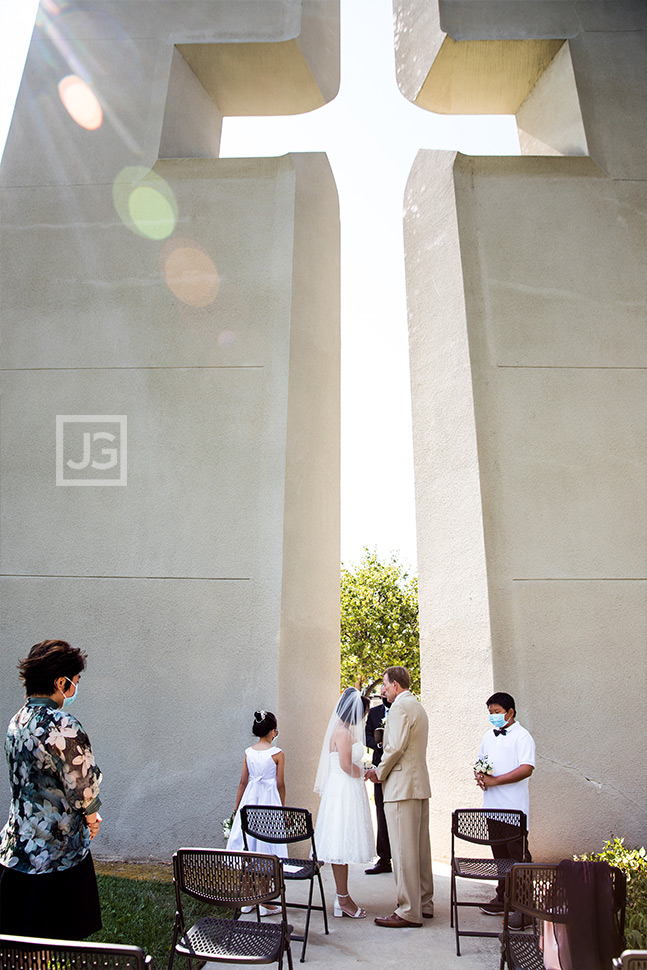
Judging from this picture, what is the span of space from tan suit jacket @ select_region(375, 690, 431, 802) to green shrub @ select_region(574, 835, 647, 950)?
115cm

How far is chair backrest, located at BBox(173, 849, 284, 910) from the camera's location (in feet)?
9.80

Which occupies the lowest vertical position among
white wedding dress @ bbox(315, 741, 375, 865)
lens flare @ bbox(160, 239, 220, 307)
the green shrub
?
the green shrub

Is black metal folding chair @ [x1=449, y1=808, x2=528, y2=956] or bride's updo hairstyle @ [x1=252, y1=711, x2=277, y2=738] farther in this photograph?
bride's updo hairstyle @ [x1=252, y1=711, x2=277, y2=738]

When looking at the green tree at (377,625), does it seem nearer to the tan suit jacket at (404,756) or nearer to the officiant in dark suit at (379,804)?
the officiant in dark suit at (379,804)

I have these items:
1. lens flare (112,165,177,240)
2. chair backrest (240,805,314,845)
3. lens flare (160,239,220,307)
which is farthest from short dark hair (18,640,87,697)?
lens flare (112,165,177,240)

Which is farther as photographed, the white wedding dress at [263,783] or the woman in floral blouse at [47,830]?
the white wedding dress at [263,783]

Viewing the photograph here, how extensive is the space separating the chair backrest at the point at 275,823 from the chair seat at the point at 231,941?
837 mm

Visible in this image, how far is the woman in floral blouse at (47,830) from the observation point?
2621 millimetres

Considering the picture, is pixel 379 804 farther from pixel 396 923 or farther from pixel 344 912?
pixel 396 923

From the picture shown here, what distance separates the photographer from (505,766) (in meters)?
4.66

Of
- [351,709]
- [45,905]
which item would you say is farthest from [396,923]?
[45,905]


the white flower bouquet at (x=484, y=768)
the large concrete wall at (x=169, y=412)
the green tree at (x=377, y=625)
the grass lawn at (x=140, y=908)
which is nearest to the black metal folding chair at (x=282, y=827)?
the grass lawn at (x=140, y=908)

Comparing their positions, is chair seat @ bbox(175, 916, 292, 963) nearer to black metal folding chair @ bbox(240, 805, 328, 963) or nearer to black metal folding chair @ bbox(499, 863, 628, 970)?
black metal folding chair @ bbox(240, 805, 328, 963)

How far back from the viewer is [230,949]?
9.64 feet
